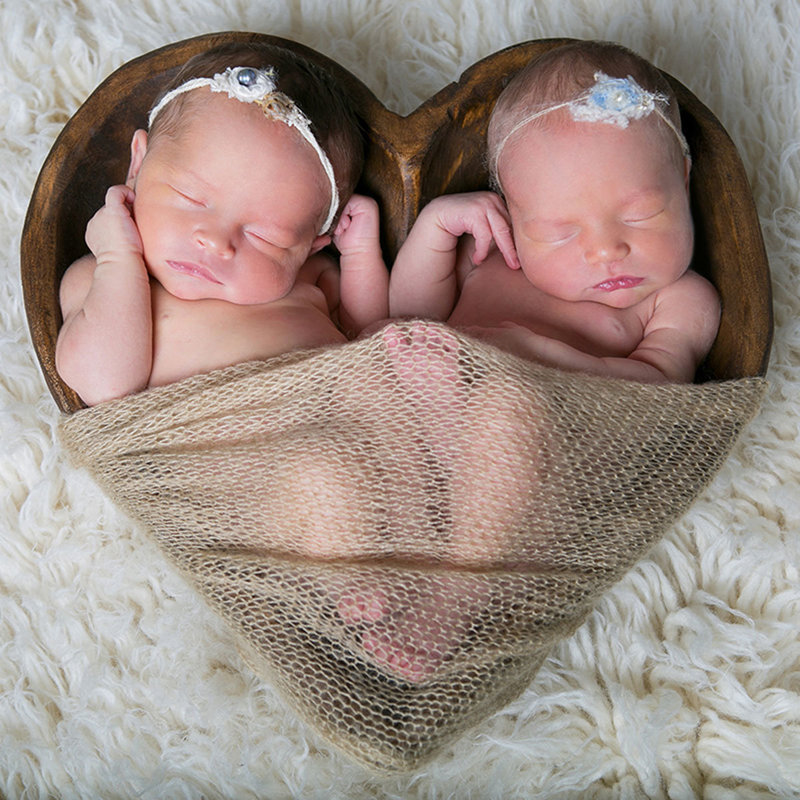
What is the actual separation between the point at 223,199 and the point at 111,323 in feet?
0.65

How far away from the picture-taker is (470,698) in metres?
0.96

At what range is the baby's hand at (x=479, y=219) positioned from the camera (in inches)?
48.5

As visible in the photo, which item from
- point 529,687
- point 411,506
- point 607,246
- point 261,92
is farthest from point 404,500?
point 261,92

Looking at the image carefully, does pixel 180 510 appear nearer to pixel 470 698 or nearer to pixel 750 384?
pixel 470 698

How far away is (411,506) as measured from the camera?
99 cm

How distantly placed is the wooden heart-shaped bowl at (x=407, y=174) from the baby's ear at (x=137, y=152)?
6cm

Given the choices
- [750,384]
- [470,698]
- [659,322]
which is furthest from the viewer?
[659,322]

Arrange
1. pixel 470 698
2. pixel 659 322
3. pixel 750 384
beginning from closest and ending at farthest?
pixel 470 698, pixel 750 384, pixel 659 322

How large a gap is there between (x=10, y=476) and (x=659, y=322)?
0.88 meters

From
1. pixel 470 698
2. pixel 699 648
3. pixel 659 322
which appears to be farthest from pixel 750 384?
pixel 470 698

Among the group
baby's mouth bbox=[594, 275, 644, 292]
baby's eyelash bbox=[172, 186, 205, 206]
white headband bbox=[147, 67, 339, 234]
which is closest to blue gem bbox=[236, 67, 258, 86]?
white headband bbox=[147, 67, 339, 234]

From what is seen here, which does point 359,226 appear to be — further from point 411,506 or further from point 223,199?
point 411,506

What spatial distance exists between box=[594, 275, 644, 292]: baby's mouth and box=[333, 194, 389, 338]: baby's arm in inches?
11.7

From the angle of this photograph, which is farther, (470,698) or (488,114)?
(488,114)
